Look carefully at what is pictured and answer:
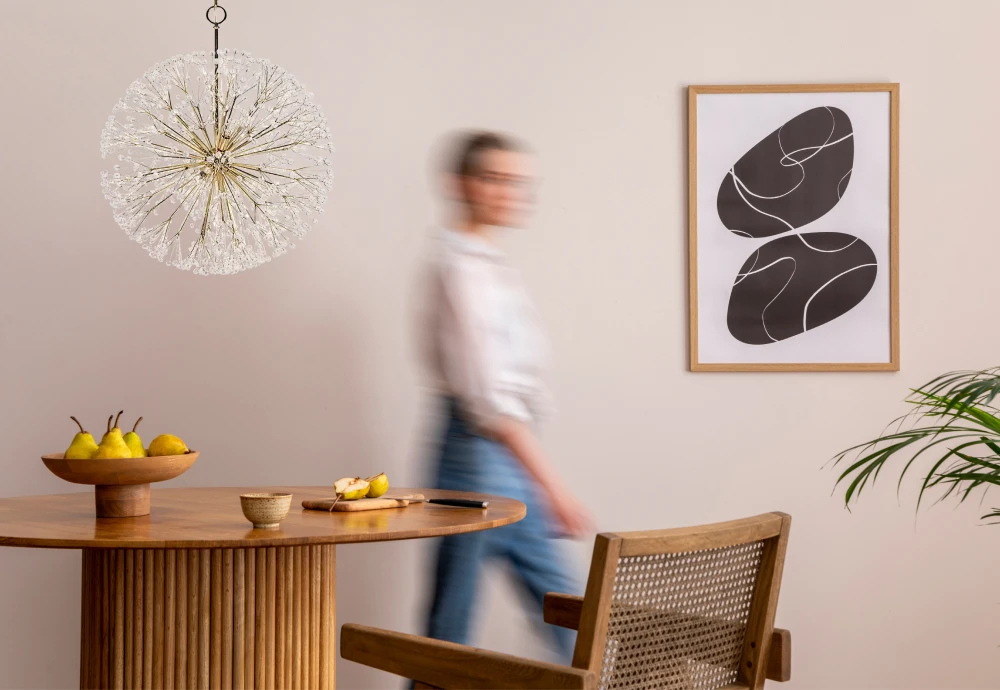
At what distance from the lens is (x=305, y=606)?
1875mm

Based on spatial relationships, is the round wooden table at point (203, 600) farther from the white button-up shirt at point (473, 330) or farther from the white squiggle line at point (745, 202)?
the white squiggle line at point (745, 202)

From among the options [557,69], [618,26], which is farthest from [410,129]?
[618,26]

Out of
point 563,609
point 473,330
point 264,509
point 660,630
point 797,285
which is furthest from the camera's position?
point 797,285

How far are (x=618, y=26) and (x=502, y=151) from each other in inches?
Answer: 32.7

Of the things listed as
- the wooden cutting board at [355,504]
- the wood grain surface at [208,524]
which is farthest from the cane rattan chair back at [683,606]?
the wooden cutting board at [355,504]

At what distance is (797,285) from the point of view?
315 centimetres

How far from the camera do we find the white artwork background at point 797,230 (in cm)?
314

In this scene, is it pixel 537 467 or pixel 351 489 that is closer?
pixel 351 489

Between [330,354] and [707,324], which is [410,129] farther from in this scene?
[707,324]

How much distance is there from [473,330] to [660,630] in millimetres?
1252

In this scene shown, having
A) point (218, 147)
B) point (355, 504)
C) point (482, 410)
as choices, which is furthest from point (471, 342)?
point (218, 147)

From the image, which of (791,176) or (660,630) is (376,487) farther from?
(791,176)

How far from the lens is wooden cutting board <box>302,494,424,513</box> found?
197cm

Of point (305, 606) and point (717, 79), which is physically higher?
point (717, 79)
